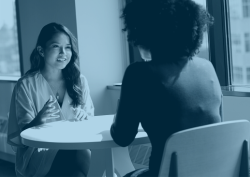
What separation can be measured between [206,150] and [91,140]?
0.53 m

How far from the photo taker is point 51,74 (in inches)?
97.6

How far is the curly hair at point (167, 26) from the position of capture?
1361mm

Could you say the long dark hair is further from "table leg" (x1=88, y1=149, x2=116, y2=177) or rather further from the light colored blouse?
"table leg" (x1=88, y1=149, x2=116, y2=177)

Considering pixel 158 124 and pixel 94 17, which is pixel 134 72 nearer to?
pixel 158 124

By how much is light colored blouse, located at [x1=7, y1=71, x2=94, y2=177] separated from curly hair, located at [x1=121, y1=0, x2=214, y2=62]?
3.47 ft

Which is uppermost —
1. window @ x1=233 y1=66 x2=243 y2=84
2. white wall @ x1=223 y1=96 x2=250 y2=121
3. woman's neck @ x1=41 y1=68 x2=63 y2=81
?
woman's neck @ x1=41 y1=68 x2=63 y2=81

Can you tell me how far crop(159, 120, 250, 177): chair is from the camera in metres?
1.23

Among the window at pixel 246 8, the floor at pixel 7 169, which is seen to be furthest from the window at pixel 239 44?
the floor at pixel 7 169

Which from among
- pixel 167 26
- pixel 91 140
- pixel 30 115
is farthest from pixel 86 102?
pixel 167 26

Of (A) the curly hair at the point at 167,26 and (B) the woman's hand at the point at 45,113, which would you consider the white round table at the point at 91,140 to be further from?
(A) the curly hair at the point at 167,26

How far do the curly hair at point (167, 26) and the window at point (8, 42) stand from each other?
9.73 ft

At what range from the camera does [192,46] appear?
1.42 m

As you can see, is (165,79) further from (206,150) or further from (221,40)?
(221,40)

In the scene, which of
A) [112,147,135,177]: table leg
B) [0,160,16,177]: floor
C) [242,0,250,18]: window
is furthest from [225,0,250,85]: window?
[0,160,16,177]: floor
